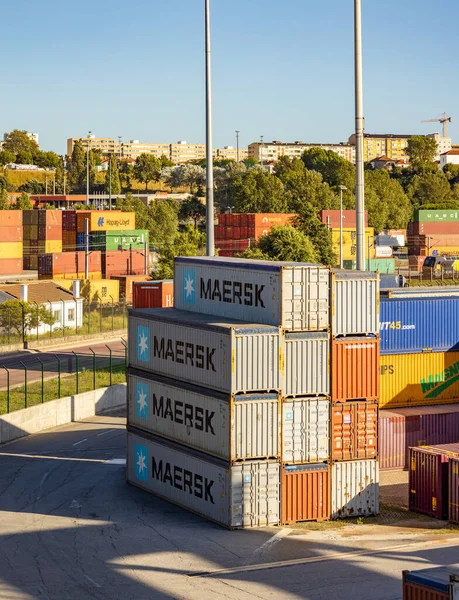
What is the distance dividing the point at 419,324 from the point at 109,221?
2816 inches

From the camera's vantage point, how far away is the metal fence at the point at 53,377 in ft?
143

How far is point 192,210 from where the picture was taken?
165m

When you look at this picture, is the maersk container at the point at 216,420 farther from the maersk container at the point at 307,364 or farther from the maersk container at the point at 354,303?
the maersk container at the point at 354,303

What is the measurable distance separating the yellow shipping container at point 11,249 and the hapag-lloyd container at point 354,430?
237 feet

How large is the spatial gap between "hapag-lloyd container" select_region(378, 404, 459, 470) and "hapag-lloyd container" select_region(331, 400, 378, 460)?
432 cm

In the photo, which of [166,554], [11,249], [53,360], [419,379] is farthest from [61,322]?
[166,554]

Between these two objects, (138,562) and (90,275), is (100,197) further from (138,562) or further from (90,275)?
(138,562)

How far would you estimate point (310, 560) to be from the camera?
82.4ft

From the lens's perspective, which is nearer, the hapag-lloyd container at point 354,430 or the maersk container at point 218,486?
the maersk container at point 218,486

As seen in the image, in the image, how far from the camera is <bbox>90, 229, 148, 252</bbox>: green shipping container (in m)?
98.2

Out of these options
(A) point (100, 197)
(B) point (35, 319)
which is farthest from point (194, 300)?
(A) point (100, 197)

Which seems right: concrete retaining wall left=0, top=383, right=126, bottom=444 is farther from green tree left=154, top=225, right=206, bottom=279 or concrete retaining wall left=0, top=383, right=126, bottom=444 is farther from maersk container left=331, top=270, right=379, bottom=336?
green tree left=154, top=225, right=206, bottom=279

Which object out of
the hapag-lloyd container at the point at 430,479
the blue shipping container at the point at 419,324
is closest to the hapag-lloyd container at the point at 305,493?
the hapag-lloyd container at the point at 430,479

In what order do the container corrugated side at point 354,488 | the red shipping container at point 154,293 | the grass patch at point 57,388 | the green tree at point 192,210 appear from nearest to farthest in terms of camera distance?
the container corrugated side at point 354,488 → the grass patch at point 57,388 → the red shipping container at point 154,293 → the green tree at point 192,210
